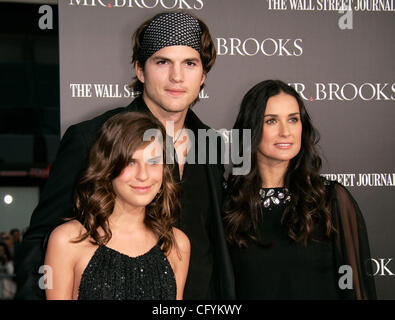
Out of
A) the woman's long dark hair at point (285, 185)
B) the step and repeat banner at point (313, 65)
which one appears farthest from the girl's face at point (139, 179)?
the step and repeat banner at point (313, 65)

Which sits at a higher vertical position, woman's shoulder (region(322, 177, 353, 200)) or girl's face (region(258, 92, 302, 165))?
girl's face (region(258, 92, 302, 165))

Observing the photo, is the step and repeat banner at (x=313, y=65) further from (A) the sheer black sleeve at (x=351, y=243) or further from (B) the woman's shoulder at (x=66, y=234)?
(B) the woman's shoulder at (x=66, y=234)

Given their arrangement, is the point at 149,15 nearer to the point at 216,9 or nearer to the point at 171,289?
the point at 216,9

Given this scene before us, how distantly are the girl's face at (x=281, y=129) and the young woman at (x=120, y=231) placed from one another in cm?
59

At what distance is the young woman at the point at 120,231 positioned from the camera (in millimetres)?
2088

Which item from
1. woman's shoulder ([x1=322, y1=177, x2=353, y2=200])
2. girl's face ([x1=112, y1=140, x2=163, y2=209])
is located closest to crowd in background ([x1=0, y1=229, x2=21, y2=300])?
girl's face ([x1=112, y1=140, x2=163, y2=209])

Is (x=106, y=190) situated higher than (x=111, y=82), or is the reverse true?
(x=111, y=82)

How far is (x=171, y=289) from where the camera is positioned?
7.22 ft

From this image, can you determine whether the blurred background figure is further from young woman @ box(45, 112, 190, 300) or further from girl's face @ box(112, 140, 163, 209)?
girl's face @ box(112, 140, 163, 209)

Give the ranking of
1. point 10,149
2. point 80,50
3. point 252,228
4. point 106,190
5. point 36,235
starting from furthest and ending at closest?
point 10,149
point 80,50
point 252,228
point 36,235
point 106,190

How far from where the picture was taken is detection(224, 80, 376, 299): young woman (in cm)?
254

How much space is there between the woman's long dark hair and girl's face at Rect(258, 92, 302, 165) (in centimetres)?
3

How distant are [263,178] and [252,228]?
10.9 inches

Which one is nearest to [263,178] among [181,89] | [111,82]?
[181,89]
